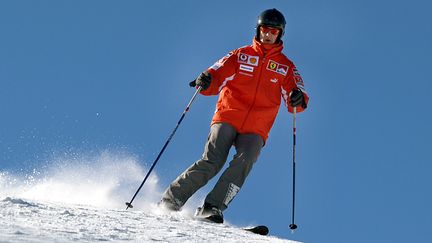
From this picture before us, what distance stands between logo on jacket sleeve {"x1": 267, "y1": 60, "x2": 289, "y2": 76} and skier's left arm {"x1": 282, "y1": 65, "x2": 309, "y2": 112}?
0.07 meters

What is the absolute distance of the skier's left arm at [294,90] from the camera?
22.2 feet

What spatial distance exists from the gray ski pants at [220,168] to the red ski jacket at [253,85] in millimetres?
145

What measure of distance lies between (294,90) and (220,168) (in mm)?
1220

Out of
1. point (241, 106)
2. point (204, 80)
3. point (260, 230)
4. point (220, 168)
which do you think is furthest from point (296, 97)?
point (260, 230)

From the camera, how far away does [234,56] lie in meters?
7.16

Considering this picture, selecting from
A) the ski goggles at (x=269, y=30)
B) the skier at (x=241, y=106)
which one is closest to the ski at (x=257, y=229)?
the skier at (x=241, y=106)

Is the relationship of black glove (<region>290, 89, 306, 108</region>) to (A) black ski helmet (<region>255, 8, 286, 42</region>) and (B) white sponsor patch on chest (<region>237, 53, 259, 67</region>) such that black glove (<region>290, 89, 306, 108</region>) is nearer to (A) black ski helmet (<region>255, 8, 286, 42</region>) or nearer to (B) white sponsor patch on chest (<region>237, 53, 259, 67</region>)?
(B) white sponsor patch on chest (<region>237, 53, 259, 67</region>)

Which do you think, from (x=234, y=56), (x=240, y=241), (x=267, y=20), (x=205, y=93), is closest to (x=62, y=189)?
(x=205, y=93)

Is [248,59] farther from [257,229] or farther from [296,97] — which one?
[257,229]

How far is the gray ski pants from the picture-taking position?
6172 mm

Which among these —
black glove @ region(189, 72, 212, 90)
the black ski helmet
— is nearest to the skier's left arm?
the black ski helmet

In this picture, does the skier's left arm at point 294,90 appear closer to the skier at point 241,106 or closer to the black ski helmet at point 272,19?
the skier at point 241,106

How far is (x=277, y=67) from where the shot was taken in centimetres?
708

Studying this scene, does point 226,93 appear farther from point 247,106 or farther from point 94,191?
point 94,191
